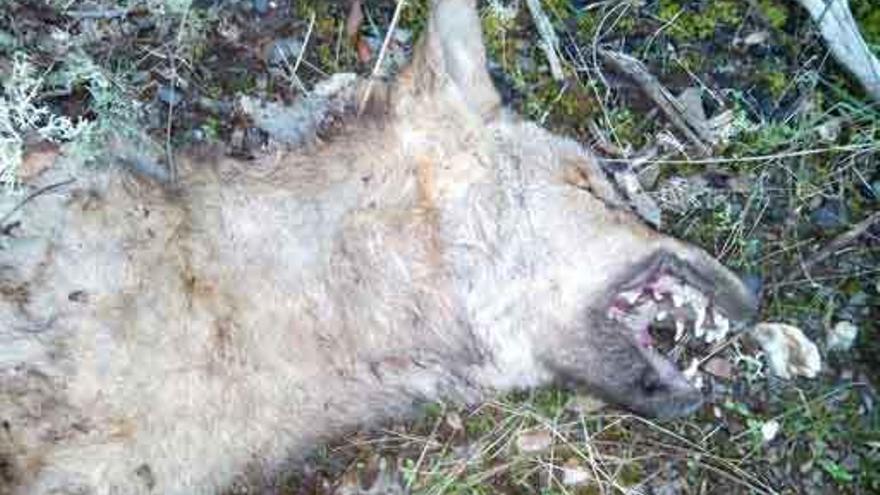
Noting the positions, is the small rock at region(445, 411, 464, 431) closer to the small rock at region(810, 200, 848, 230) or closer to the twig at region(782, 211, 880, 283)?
the twig at region(782, 211, 880, 283)

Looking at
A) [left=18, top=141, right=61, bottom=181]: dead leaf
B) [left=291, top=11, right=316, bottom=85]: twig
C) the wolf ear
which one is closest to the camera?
[left=18, top=141, right=61, bottom=181]: dead leaf

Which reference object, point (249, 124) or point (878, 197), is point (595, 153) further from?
point (249, 124)

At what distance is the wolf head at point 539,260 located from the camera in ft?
9.49

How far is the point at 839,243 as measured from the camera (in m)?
3.33

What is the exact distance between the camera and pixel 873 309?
334 centimetres

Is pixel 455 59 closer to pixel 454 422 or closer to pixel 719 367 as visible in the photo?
pixel 454 422

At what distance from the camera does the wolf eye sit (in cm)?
292

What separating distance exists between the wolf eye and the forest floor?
38 centimetres

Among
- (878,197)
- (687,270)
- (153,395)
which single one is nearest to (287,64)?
(153,395)

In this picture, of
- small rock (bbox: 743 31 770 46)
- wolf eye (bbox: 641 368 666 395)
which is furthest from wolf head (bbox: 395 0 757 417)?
small rock (bbox: 743 31 770 46)

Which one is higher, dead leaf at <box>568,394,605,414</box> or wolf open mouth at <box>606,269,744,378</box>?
wolf open mouth at <box>606,269,744,378</box>

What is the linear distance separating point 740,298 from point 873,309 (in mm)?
548

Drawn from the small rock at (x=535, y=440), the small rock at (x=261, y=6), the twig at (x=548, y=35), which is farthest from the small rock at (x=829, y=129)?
the small rock at (x=261, y=6)

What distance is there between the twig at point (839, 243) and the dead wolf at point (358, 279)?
18.2 inches
